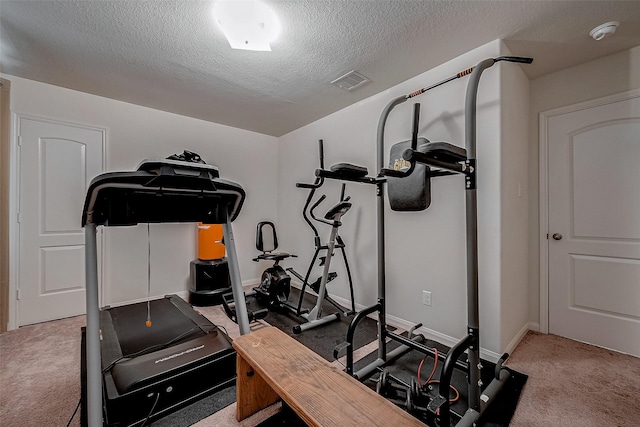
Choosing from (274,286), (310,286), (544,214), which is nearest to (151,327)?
(274,286)

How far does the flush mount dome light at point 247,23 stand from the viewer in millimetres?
1691

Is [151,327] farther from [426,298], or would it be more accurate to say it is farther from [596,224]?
[596,224]

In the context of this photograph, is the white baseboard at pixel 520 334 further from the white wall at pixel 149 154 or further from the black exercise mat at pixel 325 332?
the white wall at pixel 149 154

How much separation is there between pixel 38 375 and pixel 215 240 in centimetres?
186

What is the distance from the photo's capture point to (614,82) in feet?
7.09

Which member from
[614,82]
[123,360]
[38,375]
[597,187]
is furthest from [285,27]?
[38,375]

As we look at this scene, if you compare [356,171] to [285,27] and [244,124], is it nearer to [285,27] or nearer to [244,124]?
[285,27]

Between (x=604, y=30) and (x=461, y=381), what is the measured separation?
2.63 m

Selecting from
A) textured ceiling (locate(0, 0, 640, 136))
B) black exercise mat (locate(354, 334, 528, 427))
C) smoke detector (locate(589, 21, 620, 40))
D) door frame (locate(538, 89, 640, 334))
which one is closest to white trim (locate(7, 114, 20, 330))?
textured ceiling (locate(0, 0, 640, 136))

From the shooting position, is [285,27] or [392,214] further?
[392,214]

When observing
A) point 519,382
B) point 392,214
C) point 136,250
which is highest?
point 392,214

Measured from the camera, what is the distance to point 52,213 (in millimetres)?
2801

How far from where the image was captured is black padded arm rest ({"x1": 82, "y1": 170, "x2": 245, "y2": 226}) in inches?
53.7

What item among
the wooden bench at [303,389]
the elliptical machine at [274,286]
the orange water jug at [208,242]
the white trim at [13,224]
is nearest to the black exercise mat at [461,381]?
the wooden bench at [303,389]
